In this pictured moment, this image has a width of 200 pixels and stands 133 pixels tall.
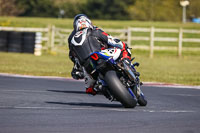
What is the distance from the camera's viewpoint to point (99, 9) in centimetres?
9088

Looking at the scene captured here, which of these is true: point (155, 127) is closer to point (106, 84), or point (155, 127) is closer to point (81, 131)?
point (81, 131)

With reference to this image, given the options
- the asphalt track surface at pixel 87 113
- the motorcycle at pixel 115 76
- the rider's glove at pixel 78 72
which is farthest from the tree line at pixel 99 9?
the motorcycle at pixel 115 76

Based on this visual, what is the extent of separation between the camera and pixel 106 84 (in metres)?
8.88

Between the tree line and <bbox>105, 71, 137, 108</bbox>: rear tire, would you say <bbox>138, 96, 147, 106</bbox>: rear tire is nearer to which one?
<bbox>105, 71, 137, 108</bbox>: rear tire

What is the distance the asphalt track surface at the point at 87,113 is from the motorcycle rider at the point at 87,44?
60 cm

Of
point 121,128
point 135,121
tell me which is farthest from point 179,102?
point 121,128

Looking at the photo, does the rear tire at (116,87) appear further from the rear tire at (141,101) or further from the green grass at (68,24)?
the green grass at (68,24)

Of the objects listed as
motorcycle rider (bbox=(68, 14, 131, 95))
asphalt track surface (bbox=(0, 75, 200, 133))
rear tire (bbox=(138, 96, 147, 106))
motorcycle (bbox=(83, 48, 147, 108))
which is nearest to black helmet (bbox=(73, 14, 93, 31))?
motorcycle rider (bbox=(68, 14, 131, 95))

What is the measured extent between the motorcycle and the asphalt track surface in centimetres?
26

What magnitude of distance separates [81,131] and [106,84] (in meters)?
2.49

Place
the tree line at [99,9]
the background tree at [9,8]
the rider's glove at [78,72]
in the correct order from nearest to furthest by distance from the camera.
Answer: the rider's glove at [78,72] < the tree line at [99,9] < the background tree at [9,8]

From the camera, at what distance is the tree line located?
3243 inches

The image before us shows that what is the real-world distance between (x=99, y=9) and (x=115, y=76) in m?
82.9

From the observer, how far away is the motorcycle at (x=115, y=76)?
858 cm
